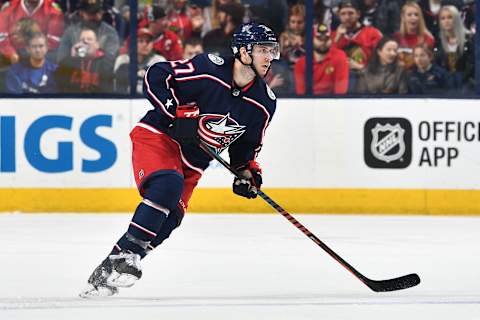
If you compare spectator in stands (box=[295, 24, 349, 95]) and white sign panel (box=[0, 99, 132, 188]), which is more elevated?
spectator in stands (box=[295, 24, 349, 95])

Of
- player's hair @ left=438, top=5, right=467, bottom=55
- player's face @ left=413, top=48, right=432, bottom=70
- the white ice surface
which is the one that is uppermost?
player's hair @ left=438, top=5, right=467, bottom=55

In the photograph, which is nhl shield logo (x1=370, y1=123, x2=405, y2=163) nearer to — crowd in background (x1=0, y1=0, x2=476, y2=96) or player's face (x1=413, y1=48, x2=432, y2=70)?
crowd in background (x1=0, y1=0, x2=476, y2=96)

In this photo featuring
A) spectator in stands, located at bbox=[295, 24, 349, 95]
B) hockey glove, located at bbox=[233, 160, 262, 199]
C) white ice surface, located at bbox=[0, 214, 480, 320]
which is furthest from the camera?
spectator in stands, located at bbox=[295, 24, 349, 95]

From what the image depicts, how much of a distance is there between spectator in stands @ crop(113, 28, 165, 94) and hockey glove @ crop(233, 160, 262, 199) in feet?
10.7

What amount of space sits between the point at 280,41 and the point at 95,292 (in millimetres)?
3698

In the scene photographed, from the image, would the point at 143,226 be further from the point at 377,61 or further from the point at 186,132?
the point at 377,61

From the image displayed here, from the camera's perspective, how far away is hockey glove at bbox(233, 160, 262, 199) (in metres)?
4.93

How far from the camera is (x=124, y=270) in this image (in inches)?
179

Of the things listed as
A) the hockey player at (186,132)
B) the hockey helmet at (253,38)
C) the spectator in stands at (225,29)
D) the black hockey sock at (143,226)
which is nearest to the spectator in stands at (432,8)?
the spectator in stands at (225,29)

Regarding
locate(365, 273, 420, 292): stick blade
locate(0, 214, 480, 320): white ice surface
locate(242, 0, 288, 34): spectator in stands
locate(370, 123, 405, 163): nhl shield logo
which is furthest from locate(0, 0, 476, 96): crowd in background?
locate(365, 273, 420, 292): stick blade

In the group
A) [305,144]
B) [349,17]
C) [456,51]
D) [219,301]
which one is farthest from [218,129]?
[456,51]

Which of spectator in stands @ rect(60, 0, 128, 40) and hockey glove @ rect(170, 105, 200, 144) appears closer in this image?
hockey glove @ rect(170, 105, 200, 144)

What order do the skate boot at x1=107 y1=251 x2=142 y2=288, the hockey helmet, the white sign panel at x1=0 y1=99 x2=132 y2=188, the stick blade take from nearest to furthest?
1. the skate boot at x1=107 y1=251 x2=142 y2=288
2. the hockey helmet
3. the stick blade
4. the white sign panel at x1=0 y1=99 x2=132 y2=188

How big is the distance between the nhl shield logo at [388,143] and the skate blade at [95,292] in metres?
3.62
